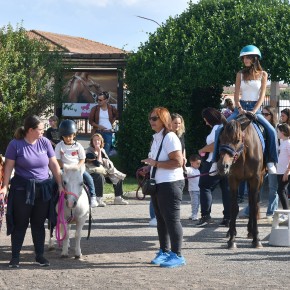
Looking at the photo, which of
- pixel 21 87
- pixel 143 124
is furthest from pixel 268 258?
pixel 21 87

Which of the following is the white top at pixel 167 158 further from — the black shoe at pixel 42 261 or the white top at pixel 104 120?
the white top at pixel 104 120

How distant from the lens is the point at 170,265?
1159 centimetres

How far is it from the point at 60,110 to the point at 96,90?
45.7 inches

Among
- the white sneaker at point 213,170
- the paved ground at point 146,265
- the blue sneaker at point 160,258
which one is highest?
the white sneaker at point 213,170

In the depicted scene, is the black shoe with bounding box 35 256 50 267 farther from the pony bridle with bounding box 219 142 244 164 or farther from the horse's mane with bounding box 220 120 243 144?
the horse's mane with bounding box 220 120 243 144

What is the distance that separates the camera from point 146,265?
1186 cm

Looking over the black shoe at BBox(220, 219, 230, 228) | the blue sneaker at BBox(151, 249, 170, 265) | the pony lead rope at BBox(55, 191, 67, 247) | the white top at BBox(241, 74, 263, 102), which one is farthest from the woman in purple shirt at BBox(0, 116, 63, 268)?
the black shoe at BBox(220, 219, 230, 228)

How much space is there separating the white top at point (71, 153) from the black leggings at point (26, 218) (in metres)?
1.65

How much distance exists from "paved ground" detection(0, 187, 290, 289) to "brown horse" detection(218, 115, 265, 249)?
0.35 metres

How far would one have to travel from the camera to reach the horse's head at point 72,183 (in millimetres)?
12234

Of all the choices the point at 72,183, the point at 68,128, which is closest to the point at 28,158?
the point at 72,183

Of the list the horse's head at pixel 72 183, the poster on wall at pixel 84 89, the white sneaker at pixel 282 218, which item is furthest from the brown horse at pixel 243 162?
the poster on wall at pixel 84 89

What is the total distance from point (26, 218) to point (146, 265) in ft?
5.39

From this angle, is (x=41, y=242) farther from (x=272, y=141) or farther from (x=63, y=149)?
(x=272, y=141)
